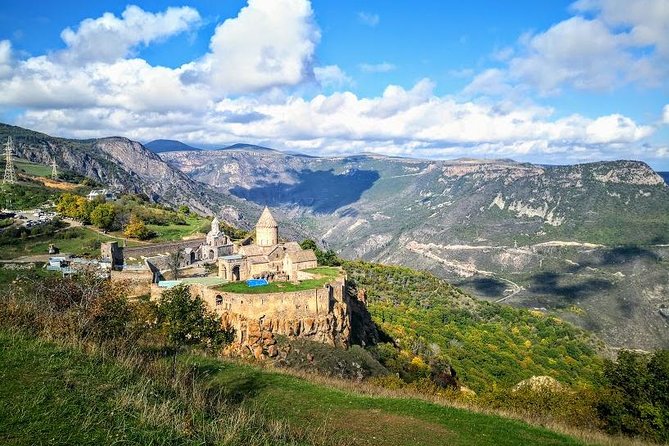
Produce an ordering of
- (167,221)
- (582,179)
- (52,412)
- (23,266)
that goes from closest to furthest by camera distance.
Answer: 1. (52,412)
2. (23,266)
3. (167,221)
4. (582,179)

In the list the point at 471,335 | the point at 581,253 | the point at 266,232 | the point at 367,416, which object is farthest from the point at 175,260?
the point at 581,253

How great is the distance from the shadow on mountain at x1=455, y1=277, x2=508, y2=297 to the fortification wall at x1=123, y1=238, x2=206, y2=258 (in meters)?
85.7

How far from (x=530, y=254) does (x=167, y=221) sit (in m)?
119

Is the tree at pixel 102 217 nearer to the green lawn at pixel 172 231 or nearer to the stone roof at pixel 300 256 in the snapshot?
the green lawn at pixel 172 231

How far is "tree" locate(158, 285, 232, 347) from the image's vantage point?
2277 centimetres

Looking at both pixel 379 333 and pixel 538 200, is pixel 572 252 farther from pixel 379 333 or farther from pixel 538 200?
pixel 379 333

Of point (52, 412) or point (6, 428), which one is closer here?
point (6, 428)

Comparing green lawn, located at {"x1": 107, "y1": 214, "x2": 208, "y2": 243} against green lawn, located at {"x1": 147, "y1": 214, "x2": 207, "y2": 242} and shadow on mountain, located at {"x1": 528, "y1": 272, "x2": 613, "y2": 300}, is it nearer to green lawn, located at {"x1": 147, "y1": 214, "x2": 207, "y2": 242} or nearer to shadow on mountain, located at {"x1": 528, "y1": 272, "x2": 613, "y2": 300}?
green lawn, located at {"x1": 147, "y1": 214, "x2": 207, "y2": 242}

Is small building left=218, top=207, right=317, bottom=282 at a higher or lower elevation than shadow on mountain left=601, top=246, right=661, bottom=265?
higher

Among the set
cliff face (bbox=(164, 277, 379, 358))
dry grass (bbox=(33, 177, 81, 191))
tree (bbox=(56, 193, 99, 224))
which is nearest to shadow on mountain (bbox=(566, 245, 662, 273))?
cliff face (bbox=(164, 277, 379, 358))

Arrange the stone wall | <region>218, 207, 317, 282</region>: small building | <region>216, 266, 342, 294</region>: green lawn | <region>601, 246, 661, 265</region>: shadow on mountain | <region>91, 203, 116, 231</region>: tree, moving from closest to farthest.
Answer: the stone wall
<region>216, 266, 342, 294</region>: green lawn
<region>218, 207, 317, 282</region>: small building
<region>91, 203, 116, 231</region>: tree
<region>601, 246, 661, 265</region>: shadow on mountain

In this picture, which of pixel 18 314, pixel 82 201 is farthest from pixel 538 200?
pixel 18 314

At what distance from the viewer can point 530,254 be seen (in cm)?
14938

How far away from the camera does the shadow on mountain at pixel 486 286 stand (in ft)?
394
